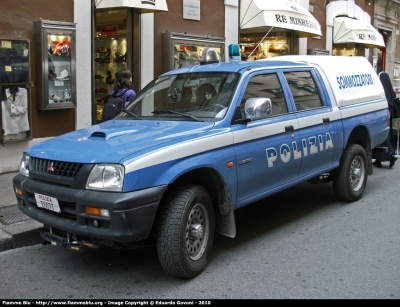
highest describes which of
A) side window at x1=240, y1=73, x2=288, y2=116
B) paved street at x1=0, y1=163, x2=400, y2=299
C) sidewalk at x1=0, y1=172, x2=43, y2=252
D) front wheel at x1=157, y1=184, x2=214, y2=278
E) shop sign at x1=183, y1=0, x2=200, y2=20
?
shop sign at x1=183, y1=0, x2=200, y2=20

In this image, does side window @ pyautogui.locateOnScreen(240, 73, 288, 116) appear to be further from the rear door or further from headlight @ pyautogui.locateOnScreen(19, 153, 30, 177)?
headlight @ pyautogui.locateOnScreen(19, 153, 30, 177)

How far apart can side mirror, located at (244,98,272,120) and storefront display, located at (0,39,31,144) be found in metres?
4.85

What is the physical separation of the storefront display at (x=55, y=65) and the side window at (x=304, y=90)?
4.66 meters

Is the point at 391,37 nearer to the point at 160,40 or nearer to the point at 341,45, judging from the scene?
the point at 341,45

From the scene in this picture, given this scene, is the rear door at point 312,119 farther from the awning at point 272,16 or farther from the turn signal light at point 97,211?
the awning at point 272,16

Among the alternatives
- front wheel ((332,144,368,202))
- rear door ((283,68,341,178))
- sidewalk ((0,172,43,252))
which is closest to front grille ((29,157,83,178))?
sidewalk ((0,172,43,252))

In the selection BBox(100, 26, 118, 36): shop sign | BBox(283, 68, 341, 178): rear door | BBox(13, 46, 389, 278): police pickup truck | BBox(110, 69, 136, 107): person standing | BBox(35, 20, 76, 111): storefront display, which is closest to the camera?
BBox(13, 46, 389, 278): police pickup truck

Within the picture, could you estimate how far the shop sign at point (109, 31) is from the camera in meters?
11.0

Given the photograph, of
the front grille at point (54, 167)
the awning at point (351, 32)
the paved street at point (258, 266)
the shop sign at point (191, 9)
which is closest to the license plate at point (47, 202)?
the front grille at point (54, 167)

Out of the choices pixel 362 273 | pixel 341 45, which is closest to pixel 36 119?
pixel 362 273

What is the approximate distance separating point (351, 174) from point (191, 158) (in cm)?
349

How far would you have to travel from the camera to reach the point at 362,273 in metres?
4.70

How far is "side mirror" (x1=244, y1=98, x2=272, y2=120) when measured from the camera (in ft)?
16.9

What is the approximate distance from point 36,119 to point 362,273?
21.2ft
